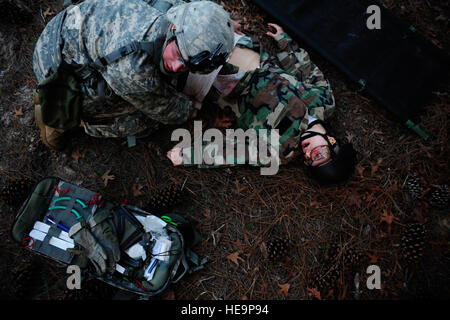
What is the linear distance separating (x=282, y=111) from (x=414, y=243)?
80.0 inches

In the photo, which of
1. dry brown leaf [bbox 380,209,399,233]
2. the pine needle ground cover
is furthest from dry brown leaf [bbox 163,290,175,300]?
dry brown leaf [bbox 380,209,399,233]

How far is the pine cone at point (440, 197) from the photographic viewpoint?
3.14m

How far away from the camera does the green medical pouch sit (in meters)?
2.26

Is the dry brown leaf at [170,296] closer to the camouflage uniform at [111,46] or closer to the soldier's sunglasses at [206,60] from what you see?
the camouflage uniform at [111,46]

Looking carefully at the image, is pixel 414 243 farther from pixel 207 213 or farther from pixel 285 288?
pixel 207 213

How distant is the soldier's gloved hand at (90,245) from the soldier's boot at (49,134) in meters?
1.00

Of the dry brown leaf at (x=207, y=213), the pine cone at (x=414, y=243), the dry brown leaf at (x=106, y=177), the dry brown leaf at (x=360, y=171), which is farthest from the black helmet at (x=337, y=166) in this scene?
the dry brown leaf at (x=106, y=177)

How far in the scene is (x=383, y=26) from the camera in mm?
3662

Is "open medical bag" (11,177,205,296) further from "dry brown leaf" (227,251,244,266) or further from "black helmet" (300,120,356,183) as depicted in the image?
"black helmet" (300,120,356,183)

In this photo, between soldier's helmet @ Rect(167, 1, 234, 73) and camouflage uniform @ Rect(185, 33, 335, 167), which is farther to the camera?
camouflage uniform @ Rect(185, 33, 335, 167)

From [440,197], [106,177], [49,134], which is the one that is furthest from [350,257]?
[49,134]

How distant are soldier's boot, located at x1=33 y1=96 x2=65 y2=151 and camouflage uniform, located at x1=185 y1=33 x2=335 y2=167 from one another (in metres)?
1.58
